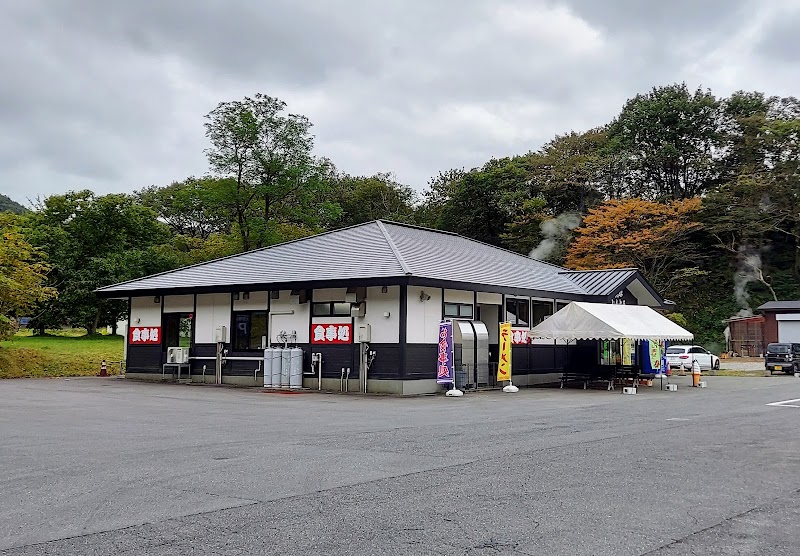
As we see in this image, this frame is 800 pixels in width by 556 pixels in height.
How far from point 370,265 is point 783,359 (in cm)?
1845

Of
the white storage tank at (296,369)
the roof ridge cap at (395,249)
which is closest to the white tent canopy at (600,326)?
the roof ridge cap at (395,249)

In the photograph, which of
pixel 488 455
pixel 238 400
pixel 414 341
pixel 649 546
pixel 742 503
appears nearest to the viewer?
pixel 649 546

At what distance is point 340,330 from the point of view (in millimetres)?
19047

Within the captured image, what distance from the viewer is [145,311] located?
23.6 metres

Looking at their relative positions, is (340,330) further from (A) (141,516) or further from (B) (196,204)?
(B) (196,204)

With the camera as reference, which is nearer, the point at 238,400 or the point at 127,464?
the point at 127,464

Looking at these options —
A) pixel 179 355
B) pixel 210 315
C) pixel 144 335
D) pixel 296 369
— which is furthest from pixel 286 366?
pixel 144 335

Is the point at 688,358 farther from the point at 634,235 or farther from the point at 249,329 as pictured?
the point at 249,329

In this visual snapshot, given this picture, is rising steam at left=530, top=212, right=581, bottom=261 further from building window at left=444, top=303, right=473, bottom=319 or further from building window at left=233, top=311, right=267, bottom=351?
building window at left=233, top=311, right=267, bottom=351

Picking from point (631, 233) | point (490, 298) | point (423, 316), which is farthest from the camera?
point (631, 233)

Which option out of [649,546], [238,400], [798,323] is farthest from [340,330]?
[798,323]

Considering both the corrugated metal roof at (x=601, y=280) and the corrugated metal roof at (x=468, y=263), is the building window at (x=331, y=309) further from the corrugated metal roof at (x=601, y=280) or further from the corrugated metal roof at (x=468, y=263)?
the corrugated metal roof at (x=601, y=280)

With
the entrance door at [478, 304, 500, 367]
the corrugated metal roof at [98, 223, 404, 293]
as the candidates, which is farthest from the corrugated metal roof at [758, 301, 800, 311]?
the corrugated metal roof at [98, 223, 404, 293]

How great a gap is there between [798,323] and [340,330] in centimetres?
2805
